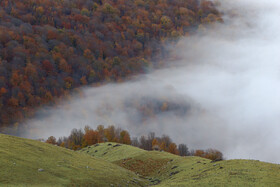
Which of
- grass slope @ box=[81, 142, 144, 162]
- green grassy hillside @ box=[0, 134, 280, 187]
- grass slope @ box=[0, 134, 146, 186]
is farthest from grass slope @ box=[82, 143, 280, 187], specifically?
grass slope @ box=[0, 134, 146, 186]

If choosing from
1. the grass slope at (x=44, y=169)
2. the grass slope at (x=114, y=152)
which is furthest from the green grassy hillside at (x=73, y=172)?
the grass slope at (x=114, y=152)

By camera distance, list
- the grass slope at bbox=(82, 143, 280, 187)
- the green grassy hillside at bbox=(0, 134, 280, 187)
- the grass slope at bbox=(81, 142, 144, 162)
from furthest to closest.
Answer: the grass slope at bbox=(81, 142, 144, 162)
the grass slope at bbox=(82, 143, 280, 187)
the green grassy hillside at bbox=(0, 134, 280, 187)

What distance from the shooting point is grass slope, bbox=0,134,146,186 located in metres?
28.7

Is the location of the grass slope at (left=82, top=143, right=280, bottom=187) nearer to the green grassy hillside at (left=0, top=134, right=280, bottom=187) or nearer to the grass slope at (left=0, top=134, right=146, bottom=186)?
the green grassy hillside at (left=0, top=134, right=280, bottom=187)

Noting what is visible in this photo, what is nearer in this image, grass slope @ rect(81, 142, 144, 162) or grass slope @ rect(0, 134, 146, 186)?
grass slope @ rect(0, 134, 146, 186)

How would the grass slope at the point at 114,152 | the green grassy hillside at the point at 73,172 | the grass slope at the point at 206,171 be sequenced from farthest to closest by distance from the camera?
the grass slope at the point at 114,152, the grass slope at the point at 206,171, the green grassy hillside at the point at 73,172

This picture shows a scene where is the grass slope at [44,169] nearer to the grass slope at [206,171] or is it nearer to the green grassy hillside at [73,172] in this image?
the green grassy hillside at [73,172]

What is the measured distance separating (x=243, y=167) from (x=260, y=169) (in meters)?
2.08

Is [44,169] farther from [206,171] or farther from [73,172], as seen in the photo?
[206,171]

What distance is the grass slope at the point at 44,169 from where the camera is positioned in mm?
28695

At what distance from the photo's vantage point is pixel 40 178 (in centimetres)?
2970

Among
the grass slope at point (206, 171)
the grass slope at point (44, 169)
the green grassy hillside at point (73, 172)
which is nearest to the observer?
the grass slope at point (44, 169)

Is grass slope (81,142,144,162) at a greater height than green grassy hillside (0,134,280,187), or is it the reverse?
grass slope (81,142,144,162)

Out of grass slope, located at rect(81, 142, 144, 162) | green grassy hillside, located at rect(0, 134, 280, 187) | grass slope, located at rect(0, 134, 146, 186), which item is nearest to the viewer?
grass slope, located at rect(0, 134, 146, 186)
